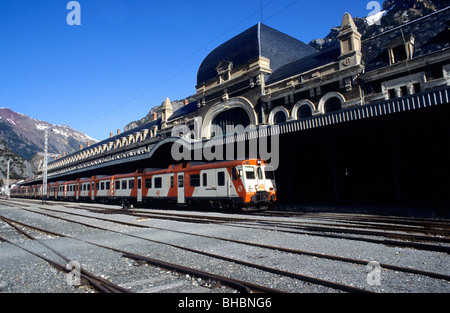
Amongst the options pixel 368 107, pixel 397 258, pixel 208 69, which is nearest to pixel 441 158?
pixel 368 107

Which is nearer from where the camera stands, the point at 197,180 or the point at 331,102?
the point at 197,180

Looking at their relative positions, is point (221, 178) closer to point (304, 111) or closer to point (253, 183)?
point (253, 183)

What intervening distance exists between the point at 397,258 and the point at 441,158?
15.5 m

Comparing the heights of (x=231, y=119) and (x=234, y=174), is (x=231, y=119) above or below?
above

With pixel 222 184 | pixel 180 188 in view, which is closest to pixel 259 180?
pixel 222 184

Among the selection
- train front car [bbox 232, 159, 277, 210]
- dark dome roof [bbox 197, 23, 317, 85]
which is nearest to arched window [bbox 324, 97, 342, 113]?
dark dome roof [bbox 197, 23, 317, 85]

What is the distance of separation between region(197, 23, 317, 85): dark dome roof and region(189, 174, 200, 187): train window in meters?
18.9

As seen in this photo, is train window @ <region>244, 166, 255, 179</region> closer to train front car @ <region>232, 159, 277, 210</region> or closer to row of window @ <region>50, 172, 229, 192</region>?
train front car @ <region>232, 159, 277, 210</region>

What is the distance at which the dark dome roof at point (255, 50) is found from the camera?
109 feet

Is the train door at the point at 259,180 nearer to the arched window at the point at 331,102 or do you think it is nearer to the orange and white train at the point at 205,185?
the orange and white train at the point at 205,185

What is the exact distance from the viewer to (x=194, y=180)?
17891 mm

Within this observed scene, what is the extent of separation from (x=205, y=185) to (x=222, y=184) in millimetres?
1416

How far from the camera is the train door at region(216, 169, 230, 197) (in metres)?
15.9
